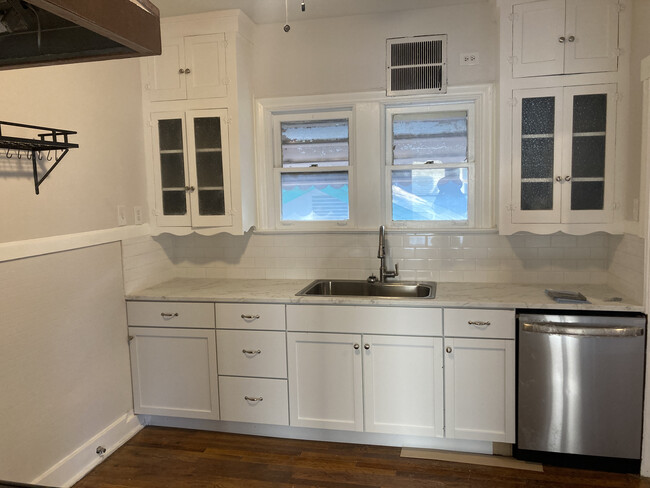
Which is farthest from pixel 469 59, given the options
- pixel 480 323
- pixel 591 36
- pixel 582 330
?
pixel 582 330

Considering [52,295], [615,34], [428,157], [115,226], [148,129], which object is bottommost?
[52,295]

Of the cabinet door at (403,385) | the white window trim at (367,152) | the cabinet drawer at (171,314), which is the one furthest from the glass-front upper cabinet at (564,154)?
the cabinet drawer at (171,314)

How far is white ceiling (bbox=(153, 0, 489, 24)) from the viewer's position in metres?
3.04

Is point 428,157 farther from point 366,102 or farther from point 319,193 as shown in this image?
point 319,193

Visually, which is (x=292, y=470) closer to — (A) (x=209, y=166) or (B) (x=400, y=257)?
(B) (x=400, y=257)

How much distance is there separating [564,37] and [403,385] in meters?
2.19

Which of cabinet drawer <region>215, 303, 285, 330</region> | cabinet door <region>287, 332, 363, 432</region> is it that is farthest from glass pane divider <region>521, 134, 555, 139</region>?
cabinet drawer <region>215, 303, 285, 330</region>

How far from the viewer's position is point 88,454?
2760 millimetres

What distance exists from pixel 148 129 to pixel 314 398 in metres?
2.10

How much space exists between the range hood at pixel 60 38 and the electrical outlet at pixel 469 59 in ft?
8.47

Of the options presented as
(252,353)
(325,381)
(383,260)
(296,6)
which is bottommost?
(325,381)

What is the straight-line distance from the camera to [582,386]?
103 inches

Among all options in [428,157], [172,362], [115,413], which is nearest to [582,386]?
A: [428,157]

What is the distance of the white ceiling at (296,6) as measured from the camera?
120 inches
